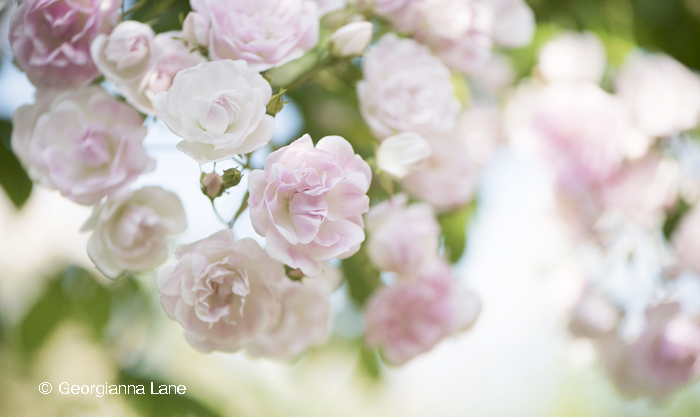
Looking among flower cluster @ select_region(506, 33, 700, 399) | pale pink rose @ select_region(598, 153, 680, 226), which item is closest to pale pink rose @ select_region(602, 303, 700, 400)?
flower cluster @ select_region(506, 33, 700, 399)

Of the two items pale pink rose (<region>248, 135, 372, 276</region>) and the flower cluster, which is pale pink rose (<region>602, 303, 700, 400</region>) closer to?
the flower cluster

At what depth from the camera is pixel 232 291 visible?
12.1 inches

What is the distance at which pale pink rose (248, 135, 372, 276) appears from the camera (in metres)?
0.26

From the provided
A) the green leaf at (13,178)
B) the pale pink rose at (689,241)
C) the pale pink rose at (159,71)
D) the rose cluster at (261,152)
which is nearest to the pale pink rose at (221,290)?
the rose cluster at (261,152)

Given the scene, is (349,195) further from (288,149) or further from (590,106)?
(590,106)

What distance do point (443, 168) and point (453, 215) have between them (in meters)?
0.09

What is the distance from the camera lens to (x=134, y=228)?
32 centimetres

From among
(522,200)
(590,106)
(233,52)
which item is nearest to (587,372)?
(522,200)

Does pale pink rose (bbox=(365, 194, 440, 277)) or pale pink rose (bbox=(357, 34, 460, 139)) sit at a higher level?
pale pink rose (bbox=(357, 34, 460, 139))

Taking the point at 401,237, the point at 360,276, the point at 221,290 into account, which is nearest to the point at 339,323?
the point at 360,276

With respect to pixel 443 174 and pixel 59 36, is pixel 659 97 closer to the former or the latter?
pixel 443 174

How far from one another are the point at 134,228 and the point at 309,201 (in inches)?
5.4

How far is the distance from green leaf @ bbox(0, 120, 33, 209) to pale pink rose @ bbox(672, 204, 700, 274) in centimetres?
70

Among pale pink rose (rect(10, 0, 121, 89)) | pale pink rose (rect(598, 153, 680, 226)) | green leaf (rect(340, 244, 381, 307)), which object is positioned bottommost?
green leaf (rect(340, 244, 381, 307))
